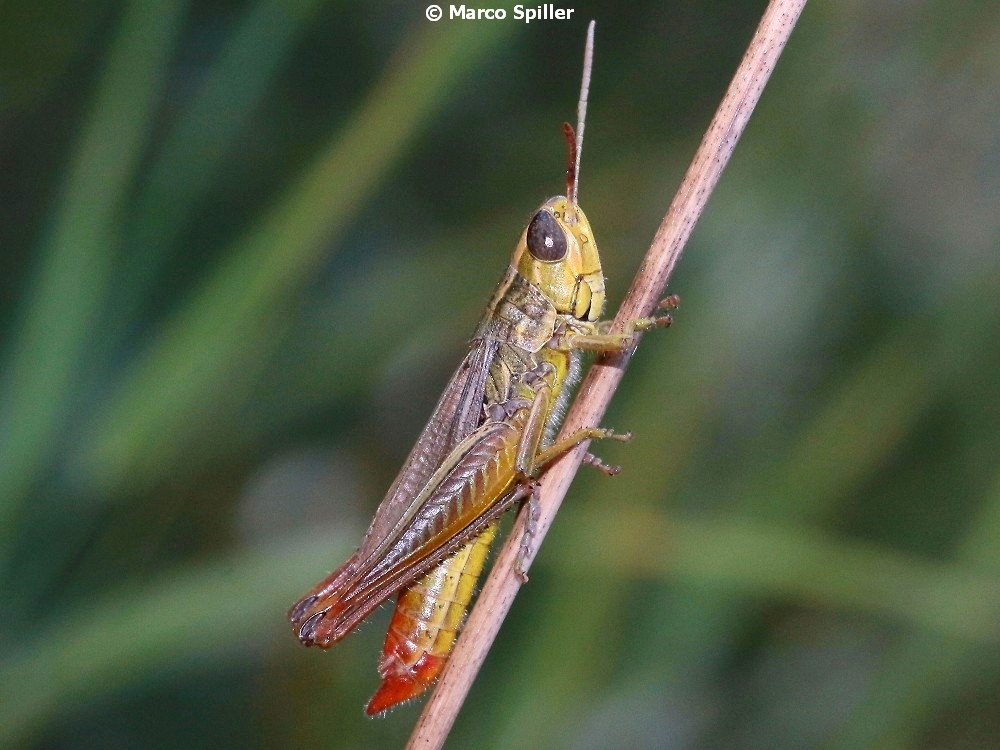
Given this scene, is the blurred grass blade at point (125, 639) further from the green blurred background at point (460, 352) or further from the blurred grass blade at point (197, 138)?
the blurred grass blade at point (197, 138)

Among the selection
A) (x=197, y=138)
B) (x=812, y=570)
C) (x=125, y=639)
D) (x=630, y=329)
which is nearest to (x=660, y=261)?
(x=630, y=329)

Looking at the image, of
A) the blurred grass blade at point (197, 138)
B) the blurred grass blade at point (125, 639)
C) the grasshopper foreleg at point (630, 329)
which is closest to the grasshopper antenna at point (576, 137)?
the grasshopper foreleg at point (630, 329)

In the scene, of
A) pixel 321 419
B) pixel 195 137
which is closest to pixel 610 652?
pixel 321 419

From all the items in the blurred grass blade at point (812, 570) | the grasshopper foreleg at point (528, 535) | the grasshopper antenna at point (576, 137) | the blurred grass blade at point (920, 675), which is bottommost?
the blurred grass blade at point (920, 675)

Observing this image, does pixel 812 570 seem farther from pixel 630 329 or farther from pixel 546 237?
pixel 546 237

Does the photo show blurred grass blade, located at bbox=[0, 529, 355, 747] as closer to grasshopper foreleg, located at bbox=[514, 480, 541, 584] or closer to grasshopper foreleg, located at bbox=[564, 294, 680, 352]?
grasshopper foreleg, located at bbox=[514, 480, 541, 584]

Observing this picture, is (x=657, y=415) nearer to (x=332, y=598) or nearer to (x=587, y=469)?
(x=587, y=469)
